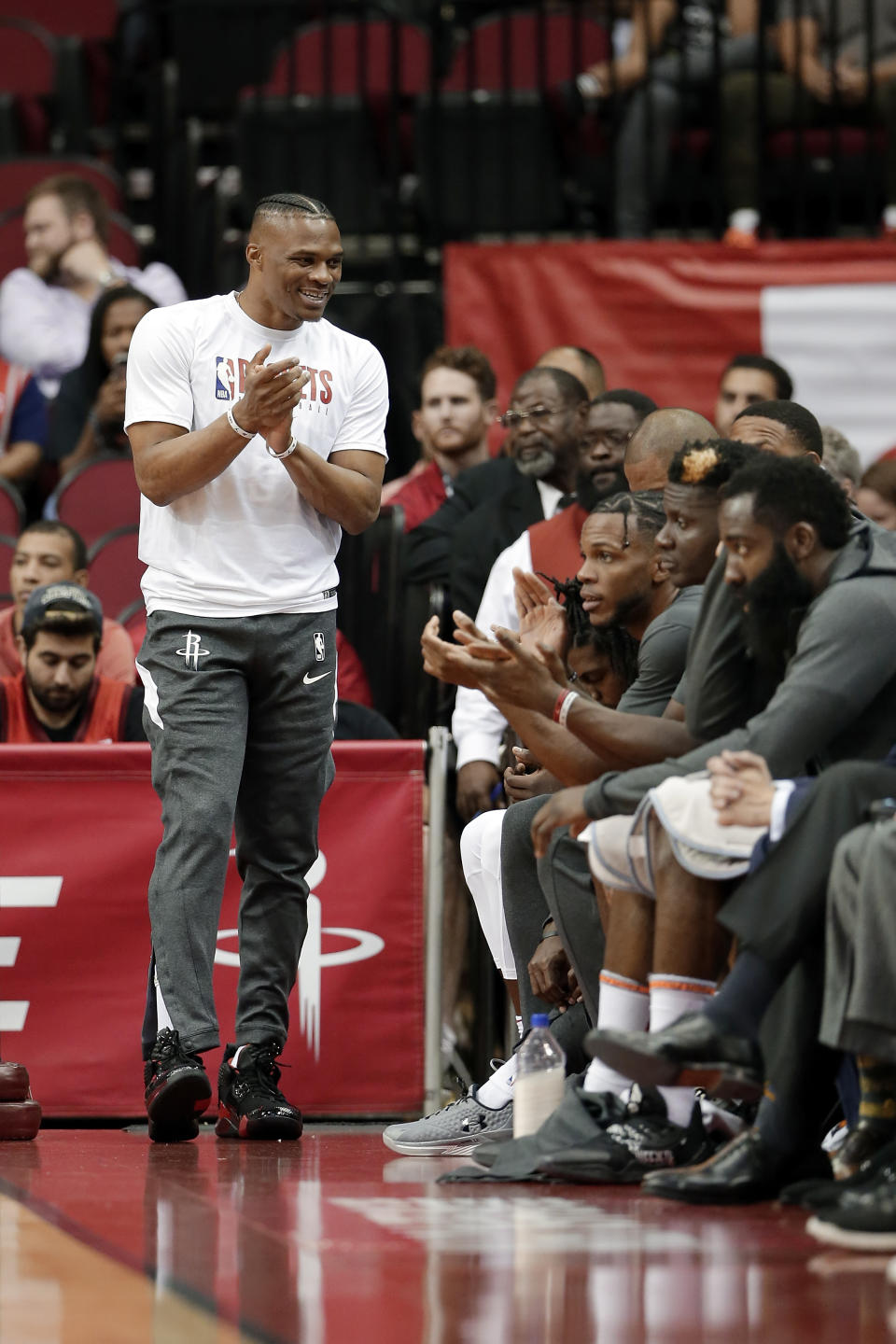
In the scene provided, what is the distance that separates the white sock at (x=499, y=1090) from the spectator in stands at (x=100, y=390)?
3.38 metres

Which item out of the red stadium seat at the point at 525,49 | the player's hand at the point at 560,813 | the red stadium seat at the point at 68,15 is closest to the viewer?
the player's hand at the point at 560,813

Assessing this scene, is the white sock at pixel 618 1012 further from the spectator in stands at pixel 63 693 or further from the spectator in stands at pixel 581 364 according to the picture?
the spectator in stands at pixel 581 364

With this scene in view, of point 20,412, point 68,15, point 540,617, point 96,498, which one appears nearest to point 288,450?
point 540,617

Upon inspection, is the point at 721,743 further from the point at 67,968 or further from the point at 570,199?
the point at 570,199

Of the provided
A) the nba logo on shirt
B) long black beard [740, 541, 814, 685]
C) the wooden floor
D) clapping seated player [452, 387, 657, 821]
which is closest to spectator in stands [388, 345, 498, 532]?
clapping seated player [452, 387, 657, 821]

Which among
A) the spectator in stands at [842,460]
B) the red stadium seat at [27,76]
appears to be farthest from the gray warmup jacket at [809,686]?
the red stadium seat at [27,76]

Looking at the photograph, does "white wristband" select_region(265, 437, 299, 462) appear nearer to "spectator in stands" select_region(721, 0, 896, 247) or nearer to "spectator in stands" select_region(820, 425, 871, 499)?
"spectator in stands" select_region(820, 425, 871, 499)

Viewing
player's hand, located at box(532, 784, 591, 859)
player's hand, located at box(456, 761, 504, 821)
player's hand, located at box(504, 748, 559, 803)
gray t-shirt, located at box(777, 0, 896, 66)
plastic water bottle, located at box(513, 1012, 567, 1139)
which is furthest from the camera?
gray t-shirt, located at box(777, 0, 896, 66)

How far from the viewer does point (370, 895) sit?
514 cm

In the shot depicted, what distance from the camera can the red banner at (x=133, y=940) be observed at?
4.99 m

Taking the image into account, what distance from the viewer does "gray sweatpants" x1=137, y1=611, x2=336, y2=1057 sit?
13.6ft

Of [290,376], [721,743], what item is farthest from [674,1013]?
[290,376]

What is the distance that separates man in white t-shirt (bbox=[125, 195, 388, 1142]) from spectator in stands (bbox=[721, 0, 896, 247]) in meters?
3.97

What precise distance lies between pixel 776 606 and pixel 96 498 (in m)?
3.94
